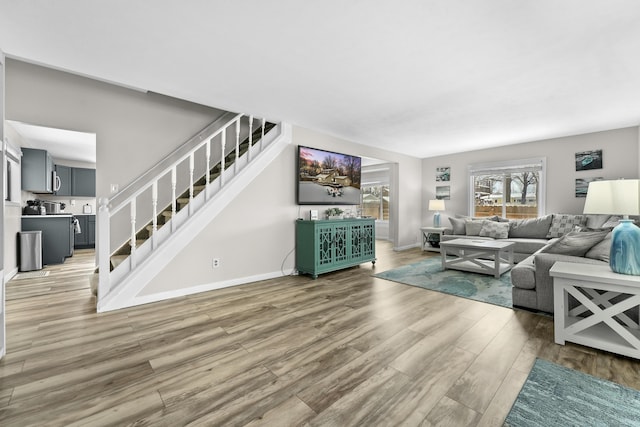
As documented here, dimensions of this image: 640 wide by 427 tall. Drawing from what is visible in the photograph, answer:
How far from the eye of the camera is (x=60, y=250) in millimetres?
4941

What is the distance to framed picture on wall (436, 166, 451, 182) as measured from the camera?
22.1 ft

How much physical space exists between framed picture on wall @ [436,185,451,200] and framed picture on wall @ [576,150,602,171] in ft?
7.59

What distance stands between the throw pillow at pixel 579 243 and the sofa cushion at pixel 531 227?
2.80 m

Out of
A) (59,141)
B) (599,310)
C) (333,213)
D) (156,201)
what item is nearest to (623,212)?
(599,310)

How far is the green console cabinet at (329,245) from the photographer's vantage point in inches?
160

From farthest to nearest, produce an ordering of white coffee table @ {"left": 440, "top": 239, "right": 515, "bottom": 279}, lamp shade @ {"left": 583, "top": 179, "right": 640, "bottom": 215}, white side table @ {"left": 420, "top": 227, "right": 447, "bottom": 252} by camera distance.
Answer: white side table @ {"left": 420, "top": 227, "right": 447, "bottom": 252}
white coffee table @ {"left": 440, "top": 239, "right": 515, "bottom": 279}
lamp shade @ {"left": 583, "top": 179, "right": 640, "bottom": 215}

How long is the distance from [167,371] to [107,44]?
8.14ft

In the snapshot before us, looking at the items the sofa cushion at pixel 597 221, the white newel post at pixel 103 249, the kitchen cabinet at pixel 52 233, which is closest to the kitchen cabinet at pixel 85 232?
the kitchen cabinet at pixel 52 233

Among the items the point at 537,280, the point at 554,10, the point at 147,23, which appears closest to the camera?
the point at 554,10

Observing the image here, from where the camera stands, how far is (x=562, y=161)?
523cm

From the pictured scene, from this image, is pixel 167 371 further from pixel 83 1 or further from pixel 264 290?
pixel 83 1

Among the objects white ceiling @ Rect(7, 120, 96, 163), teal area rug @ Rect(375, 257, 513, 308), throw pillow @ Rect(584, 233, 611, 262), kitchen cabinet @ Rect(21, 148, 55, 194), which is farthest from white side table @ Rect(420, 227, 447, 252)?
kitchen cabinet @ Rect(21, 148, 55, 194)

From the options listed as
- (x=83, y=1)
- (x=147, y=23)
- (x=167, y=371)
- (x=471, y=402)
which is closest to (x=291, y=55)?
(x=147, y=23)

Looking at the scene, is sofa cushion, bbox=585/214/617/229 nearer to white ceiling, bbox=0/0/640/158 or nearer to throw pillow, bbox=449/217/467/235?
white ceiling, bbox=0/0/640/158
